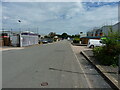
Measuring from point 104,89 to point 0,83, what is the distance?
13.6 feet

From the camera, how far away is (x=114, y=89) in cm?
444

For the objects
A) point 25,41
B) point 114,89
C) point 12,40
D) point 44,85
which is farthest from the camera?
point 25,41

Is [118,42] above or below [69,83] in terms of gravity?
above

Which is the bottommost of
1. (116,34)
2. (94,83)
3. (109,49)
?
(94,83)

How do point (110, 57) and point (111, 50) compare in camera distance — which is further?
point (111, 50)

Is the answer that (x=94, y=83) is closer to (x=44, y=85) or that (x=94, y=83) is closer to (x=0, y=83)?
(x=44, y=85)

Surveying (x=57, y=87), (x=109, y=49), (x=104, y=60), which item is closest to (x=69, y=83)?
(x=57, y=87)

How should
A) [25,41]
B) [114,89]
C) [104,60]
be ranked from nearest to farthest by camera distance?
[114,89] < [104,60] < [25,41]

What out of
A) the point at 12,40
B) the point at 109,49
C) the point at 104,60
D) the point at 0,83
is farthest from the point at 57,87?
the point at 12,40

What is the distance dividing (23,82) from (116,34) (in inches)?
281

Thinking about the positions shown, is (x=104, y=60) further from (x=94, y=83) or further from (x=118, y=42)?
(x=94, y=83)

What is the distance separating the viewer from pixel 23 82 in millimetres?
5062

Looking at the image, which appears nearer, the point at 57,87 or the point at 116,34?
the point at 57,87

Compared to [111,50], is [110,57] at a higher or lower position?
Result: lower
